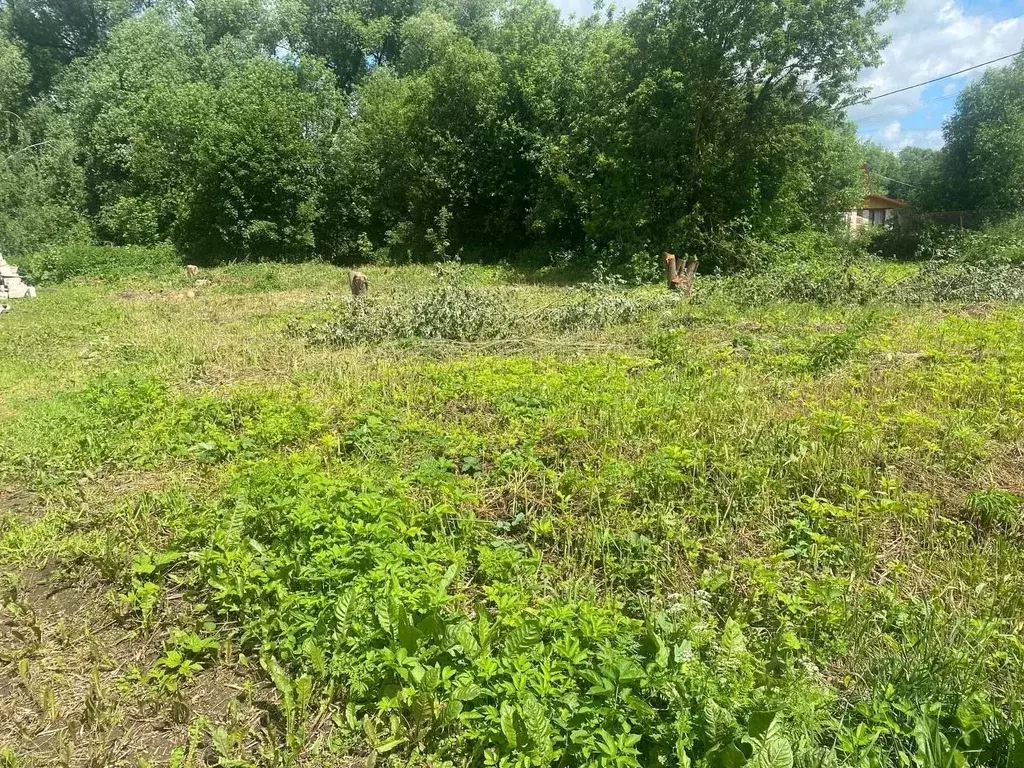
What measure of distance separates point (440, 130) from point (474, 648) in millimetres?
20058

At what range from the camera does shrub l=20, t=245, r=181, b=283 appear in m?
17.9

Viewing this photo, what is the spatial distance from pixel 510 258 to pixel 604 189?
4499mm

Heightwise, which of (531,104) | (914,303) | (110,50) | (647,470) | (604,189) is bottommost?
(647,470)

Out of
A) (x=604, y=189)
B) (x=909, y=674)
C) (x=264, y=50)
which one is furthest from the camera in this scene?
(x=264, y=50)

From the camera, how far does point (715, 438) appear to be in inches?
179

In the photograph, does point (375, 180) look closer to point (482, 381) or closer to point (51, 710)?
point (482, 381)

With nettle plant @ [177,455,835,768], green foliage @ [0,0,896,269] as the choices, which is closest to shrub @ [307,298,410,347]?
nettle plant @ [177,455,835,768]

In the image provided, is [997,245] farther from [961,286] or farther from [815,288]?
[815,288]

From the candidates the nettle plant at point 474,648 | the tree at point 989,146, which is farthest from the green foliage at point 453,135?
the nettle plant at point 474,648

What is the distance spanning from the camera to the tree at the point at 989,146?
23.3m

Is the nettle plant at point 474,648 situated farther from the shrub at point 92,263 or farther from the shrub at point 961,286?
the shrub at point 92,263

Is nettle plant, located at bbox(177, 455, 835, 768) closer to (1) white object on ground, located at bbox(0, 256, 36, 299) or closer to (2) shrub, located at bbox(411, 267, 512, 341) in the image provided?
(2) shrub, located at bbox(411, 267, 512, 341)

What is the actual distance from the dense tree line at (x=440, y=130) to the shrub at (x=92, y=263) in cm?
162

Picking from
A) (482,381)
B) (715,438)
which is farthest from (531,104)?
(715,438)
